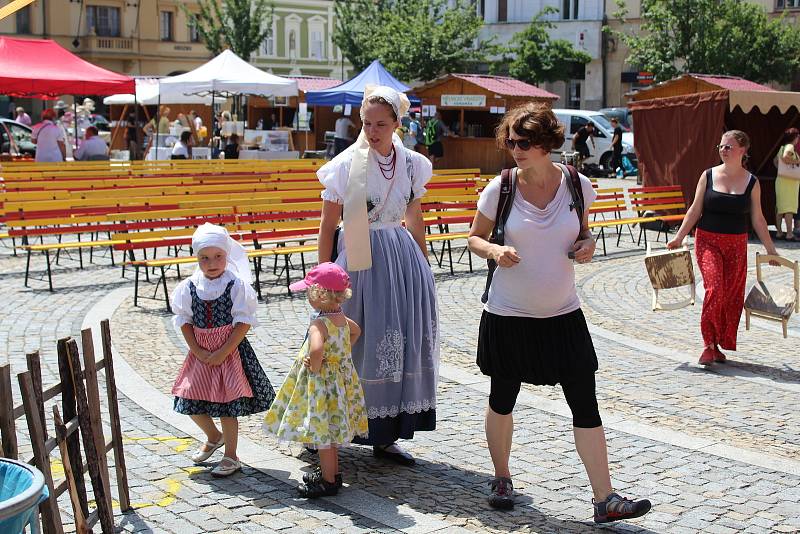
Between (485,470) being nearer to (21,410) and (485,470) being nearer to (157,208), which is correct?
(21,410)

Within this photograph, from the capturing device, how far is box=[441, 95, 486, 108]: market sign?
31.4 m

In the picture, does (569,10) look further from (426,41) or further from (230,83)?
(230,83)

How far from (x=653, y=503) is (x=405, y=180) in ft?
6.25

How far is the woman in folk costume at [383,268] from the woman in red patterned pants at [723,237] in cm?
325

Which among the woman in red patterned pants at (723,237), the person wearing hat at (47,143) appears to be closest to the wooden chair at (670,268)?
the woman in red patterned pants at (723,237)

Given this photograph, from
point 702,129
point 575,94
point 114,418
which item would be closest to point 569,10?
point 575,94

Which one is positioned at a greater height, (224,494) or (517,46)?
(517,46)

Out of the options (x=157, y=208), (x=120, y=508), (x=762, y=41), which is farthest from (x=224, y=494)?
(x=762, y=41)

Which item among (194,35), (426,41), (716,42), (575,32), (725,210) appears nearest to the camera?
(725,210)

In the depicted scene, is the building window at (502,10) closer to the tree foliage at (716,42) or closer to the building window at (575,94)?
the building window at (575,94)

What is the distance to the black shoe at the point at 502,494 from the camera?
4.89 m

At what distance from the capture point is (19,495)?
288 cm

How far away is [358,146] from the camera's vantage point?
207 inches

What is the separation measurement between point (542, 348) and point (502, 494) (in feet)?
2.28
